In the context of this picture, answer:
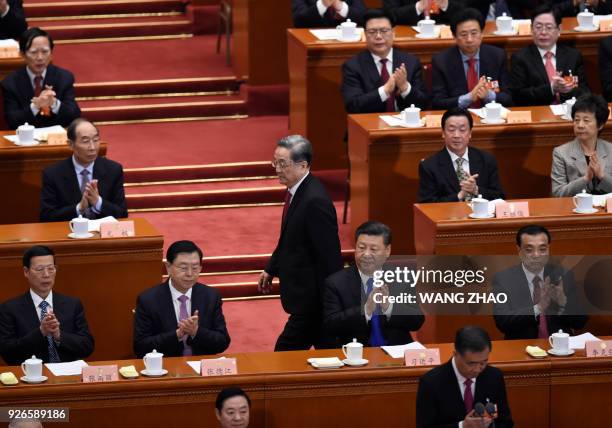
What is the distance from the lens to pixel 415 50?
8.30 m

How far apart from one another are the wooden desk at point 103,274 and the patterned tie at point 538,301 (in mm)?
1662

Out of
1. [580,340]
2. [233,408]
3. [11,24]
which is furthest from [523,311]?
[11,24]

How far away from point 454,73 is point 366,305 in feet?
7.45

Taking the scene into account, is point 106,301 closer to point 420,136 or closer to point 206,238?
point 206,238

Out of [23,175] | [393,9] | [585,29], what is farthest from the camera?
[393,9]

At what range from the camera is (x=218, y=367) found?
5.68 metres

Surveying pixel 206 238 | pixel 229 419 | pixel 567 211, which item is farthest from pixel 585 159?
pixel 229 419

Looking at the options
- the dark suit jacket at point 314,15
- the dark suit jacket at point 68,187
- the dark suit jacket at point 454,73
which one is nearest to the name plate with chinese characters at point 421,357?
the dark suit jacket at point 68,187

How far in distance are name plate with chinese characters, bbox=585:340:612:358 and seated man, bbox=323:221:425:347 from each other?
2.25 feet

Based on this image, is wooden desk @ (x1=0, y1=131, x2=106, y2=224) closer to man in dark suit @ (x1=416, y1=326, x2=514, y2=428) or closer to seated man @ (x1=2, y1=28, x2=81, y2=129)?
seated man @ (x1=2, y1=28, x2=81, y2=129)

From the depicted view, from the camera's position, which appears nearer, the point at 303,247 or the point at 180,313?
the point at 180,313

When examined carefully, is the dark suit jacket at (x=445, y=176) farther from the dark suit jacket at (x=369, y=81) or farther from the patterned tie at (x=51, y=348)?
the patterned tie at (x=51, y=348)

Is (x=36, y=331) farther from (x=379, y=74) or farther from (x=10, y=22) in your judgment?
(x=10, y=22)

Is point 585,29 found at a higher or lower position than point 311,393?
higher
